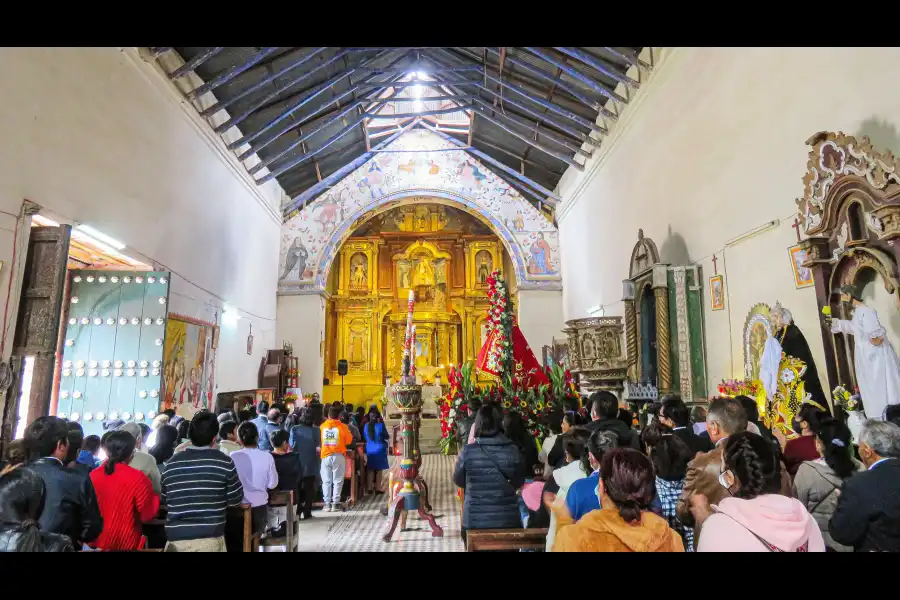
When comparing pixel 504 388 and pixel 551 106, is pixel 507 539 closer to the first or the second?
pixel 504 388

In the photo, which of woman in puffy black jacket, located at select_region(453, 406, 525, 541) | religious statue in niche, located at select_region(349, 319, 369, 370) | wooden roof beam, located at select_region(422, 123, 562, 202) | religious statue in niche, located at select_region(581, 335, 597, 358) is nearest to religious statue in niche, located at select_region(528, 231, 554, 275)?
wooden roof beam, located at select_region(422, 123, 562, 202)

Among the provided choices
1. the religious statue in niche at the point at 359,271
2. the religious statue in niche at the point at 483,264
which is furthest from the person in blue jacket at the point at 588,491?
the religious statue in niche at the point at 359,271

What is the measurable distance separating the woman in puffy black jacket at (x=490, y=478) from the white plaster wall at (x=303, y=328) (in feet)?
36.9

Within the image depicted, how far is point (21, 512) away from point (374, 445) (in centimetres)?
584

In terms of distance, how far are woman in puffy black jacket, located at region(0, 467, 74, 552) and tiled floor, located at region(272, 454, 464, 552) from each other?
10.8 feet

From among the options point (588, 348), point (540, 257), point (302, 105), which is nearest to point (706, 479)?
point (588, 348)

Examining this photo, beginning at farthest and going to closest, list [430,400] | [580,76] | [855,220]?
1. [430,400]
2. [580,76]
3. [855,220]

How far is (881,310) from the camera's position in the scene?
390 centimetres

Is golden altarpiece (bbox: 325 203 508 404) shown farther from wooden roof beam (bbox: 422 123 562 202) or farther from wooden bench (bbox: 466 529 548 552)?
wooden bench (bbox: 466 529 548 552)

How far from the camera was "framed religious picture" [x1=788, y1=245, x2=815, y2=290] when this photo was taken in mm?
4812

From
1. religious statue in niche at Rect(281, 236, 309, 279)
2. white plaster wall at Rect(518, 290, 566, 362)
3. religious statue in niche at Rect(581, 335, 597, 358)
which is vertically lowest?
religious statue in niche at Rect(581, 335, 597, 358)

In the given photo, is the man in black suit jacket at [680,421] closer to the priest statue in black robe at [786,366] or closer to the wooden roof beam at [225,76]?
the priest statue in black robe at [786,366]

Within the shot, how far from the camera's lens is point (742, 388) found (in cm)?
545

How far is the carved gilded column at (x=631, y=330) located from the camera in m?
7.95
